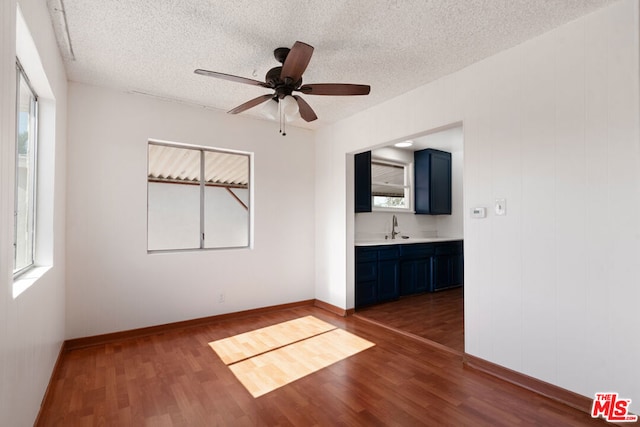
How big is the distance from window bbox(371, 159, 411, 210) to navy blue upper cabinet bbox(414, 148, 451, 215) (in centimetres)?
21

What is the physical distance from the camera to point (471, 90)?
2.84m

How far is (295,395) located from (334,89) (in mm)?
2309

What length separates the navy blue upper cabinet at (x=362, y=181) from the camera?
4.79 meters

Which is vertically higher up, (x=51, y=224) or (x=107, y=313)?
(x=51, y=224)

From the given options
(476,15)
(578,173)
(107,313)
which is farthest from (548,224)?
(107,313)

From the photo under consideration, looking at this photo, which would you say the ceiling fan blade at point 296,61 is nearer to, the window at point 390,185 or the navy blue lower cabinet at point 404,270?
the navy blue lower cabinet at point 404,270

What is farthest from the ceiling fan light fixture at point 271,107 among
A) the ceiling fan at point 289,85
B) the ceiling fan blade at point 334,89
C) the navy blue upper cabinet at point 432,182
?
the navy blue upper cabinet at point 432,182

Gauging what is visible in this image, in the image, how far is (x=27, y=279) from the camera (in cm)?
195

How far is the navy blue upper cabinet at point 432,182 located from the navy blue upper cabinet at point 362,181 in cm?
160

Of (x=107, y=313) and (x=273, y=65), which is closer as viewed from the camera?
(x=273, y=65)

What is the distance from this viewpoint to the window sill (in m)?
1.66

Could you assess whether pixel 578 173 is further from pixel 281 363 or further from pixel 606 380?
pixel 281 363

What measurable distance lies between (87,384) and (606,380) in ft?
12.0

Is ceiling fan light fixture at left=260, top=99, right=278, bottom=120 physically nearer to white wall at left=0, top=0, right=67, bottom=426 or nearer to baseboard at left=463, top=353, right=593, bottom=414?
white wall at left=0, top=0, right=67, bottom=426
